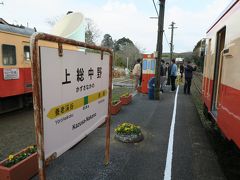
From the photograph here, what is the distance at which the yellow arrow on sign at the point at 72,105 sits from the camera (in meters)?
2.36

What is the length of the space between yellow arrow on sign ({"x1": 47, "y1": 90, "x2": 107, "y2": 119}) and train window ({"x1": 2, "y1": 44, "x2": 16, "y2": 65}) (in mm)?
4696

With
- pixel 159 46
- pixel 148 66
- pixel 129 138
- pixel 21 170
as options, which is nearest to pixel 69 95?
pixel 21 170

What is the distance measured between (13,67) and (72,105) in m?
5.42

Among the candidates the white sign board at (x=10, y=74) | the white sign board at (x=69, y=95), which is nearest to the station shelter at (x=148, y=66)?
the white sign board at (x=10, y=74)

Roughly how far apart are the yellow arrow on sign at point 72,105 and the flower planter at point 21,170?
50.5 inches

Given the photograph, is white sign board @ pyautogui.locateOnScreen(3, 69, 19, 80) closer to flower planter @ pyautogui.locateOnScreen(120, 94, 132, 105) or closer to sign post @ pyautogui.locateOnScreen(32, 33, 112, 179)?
flower planter @ pyautogui.locateOnScreen(120, 94, 132, 105)

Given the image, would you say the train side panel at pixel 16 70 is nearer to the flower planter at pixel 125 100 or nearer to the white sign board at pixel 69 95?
the flower planter at pixel 125 100

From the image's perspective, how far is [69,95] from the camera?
2650 millimetres

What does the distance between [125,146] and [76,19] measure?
6.51 m

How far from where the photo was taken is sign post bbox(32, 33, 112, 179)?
212cm

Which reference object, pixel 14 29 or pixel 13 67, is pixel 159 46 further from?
pixel 13 67

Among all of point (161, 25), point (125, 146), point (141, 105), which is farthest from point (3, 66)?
point (161, 25)

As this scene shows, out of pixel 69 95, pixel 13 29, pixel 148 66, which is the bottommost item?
pixel 69 95

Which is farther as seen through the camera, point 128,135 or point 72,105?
point 128,135
